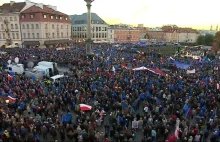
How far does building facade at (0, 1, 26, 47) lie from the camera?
5762 cm

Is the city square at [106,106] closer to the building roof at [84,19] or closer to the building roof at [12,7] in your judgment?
the building roof at [12,7]

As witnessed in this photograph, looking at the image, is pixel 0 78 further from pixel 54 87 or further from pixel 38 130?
pixel 38 130

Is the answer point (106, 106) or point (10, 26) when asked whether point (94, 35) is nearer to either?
point (10, 26)

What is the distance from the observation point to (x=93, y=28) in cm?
8494

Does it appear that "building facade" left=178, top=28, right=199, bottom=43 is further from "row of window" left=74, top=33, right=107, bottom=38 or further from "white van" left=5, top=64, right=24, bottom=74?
"white van" left=5, top=64, right=24, bottom=74

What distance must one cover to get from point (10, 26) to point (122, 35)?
51944mm

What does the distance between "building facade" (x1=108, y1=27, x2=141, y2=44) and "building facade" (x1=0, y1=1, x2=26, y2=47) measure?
4161 cm

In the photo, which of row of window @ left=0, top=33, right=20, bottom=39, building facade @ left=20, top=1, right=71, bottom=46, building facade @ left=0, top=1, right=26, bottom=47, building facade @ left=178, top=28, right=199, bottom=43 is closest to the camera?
building facade @ left=20, top=1, right=71, bottom=46

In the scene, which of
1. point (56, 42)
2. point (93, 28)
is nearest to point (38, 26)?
point (56, 42)

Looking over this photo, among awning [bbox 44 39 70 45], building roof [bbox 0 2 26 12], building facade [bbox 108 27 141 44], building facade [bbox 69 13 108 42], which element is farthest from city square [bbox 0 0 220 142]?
building facade [bbox 108 27 141 44]

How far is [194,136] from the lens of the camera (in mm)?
11445

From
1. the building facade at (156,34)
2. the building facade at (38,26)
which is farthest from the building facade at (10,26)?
the building facade at (156,34)

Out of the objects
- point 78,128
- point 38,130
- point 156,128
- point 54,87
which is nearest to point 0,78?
point 54,87

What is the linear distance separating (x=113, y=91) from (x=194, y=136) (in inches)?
320
